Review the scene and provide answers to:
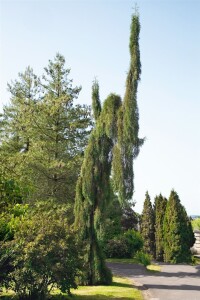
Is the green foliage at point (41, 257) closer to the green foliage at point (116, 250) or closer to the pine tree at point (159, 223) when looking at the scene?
the green foliage at point (116, 250)

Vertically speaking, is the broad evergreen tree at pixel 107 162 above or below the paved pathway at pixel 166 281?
above

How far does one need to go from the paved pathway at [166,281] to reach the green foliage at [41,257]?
12.9 ft

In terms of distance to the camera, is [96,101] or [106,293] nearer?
[106,293]

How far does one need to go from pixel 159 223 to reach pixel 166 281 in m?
12.1

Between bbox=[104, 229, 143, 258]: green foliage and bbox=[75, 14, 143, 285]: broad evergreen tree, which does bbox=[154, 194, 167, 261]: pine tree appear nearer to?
bbox=[104, 229, 143, 258]: green foliage

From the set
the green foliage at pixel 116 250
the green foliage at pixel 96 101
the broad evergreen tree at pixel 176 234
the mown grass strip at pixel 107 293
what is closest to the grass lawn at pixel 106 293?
the mown grass strip at pixel 107 293

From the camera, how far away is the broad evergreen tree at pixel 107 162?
16.0 m

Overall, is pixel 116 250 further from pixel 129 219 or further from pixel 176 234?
pixel 129 219

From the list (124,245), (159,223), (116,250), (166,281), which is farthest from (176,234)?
(166,281)

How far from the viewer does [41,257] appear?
491 inches

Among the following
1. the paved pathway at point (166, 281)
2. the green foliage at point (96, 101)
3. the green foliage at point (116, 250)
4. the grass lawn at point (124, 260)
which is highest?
the green foliage at point (96, 101)

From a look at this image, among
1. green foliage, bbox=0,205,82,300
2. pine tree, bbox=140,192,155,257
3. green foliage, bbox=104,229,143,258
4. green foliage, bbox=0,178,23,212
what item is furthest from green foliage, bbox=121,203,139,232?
green foliage, bbox=0,205,82,300

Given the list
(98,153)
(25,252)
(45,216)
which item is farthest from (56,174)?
(25,252)

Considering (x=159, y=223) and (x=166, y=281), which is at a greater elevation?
(x=159, y=223)
